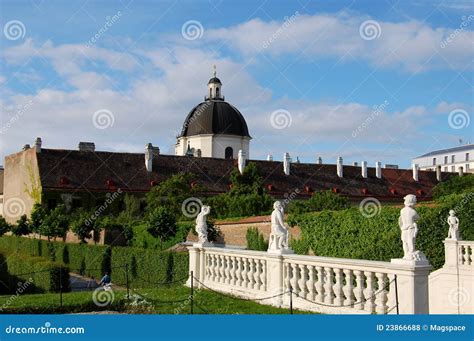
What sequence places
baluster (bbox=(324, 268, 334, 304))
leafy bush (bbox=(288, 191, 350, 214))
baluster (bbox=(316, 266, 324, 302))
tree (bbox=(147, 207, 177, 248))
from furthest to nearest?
tree (bbox=(147, 207, 177, 248))
leafy bush (bbox=(288, 191, 350, 214))
baluster (bbox=(316, 266, 324, 302))
baluster (bbox=(324, 268, 334, 304))

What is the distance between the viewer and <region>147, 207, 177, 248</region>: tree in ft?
112

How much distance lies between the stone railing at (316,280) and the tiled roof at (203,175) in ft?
118

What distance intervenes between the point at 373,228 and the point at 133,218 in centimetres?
2564

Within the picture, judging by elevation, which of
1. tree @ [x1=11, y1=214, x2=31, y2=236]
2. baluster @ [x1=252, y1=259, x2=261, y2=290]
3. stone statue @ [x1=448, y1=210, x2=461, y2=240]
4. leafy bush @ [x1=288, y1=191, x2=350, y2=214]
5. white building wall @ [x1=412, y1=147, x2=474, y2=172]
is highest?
white building wall @ [x1=412, y1=147, x2=474, y2=172]

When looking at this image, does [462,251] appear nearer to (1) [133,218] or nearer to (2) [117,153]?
(1) [133,218]

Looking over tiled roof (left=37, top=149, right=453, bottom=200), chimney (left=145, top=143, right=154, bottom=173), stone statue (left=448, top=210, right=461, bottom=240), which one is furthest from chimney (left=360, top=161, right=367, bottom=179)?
stone statue (left=448, top=210, right=461, bottom=240)

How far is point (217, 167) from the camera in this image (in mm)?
55406

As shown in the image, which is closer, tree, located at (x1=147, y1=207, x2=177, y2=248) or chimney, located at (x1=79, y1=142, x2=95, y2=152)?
tree, located at (x1=147, y1=207, x2=177, y2=248)

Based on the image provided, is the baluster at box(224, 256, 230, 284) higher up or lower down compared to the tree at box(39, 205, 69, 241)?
lower down

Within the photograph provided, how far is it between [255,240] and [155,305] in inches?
704

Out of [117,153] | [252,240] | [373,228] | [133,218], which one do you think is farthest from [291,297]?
[117,153]

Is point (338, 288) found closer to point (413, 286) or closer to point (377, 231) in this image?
point (413, 286)

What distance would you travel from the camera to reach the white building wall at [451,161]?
8738 cm

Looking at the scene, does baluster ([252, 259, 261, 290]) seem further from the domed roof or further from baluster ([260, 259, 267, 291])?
the domed roof
